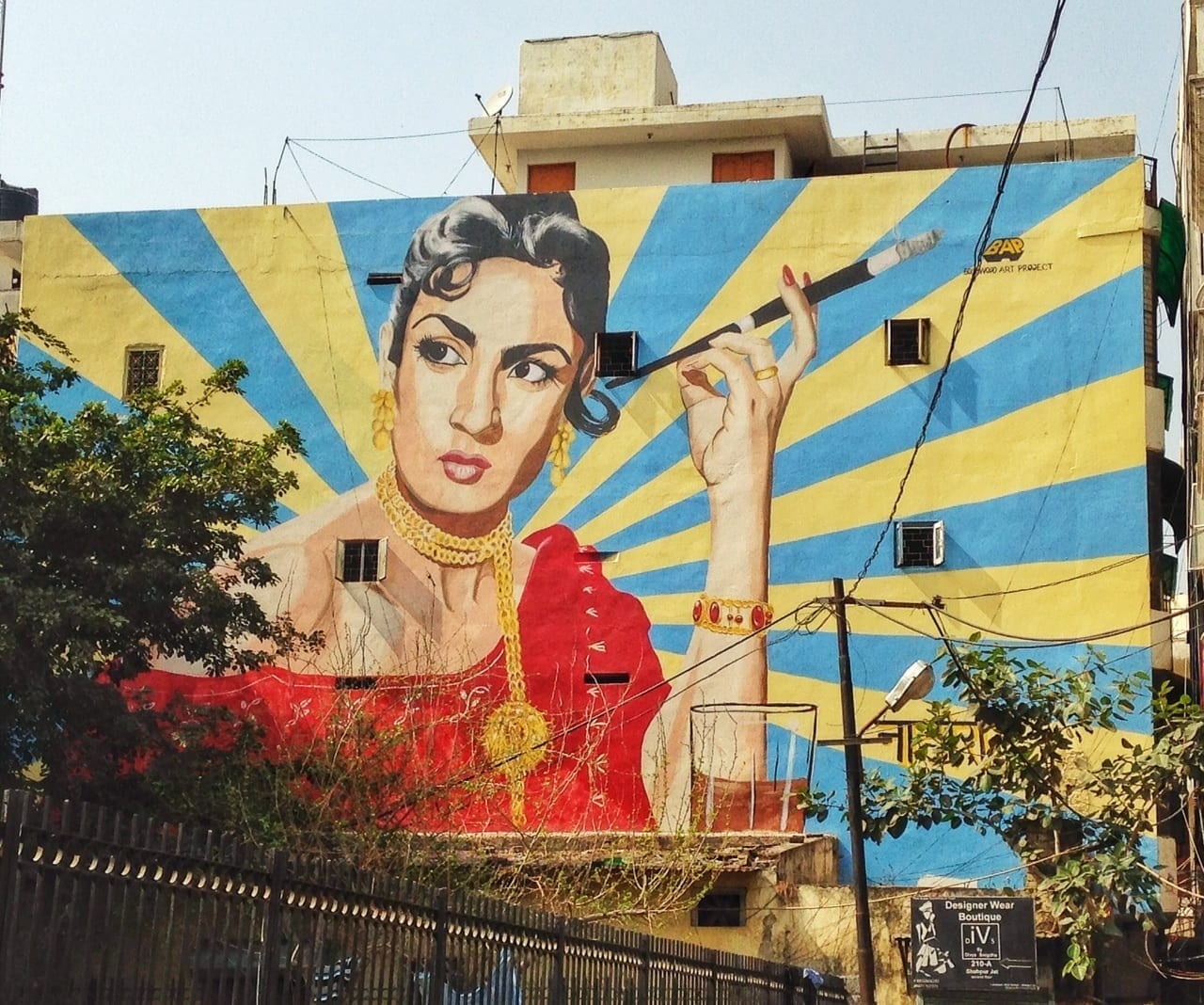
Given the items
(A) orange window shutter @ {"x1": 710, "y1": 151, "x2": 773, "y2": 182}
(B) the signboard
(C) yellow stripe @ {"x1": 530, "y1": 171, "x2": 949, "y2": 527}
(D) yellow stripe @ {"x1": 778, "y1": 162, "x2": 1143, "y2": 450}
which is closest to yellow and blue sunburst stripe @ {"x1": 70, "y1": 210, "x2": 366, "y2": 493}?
(C) yellow stripe @ {"x1": 530, "y1": 171, "x2": 949, "y2": 527}

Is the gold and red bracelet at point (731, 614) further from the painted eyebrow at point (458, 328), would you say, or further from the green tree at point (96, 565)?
the green tree at point (96, 565)

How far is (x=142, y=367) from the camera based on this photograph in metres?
27.7

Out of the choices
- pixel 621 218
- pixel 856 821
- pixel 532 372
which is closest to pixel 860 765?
pixel 856 821

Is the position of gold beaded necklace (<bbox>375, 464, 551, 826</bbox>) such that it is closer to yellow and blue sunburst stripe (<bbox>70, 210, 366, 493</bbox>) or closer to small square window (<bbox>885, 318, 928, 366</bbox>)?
yellow and blue sunburst stripe (<bbox>70, 210, 366, 493</bbox>)

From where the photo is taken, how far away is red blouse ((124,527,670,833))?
2420 cm

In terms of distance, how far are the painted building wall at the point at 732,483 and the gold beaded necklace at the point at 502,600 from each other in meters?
0.13

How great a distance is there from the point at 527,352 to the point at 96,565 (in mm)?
8797

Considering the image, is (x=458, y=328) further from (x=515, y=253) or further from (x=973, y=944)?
(x=973, y=944)

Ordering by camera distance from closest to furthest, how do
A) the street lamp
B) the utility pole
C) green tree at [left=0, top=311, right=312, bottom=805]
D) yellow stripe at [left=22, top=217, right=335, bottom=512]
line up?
the street lamp
the utility pole
green tree at [left=0, top=311, right=312, bottom=805]
yellow stripe at [left=22, top=217, right=335, bottom=512]

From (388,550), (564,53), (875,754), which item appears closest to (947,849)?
(875,754)

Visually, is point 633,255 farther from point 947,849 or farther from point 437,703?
point 947,849

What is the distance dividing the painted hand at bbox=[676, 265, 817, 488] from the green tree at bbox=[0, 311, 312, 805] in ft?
22.6

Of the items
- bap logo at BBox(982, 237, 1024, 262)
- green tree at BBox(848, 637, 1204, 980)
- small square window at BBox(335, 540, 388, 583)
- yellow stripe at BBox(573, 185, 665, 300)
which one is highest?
yellow stripe at BBox(573, 185, 665, 300)

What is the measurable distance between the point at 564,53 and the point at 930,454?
12.9 m
